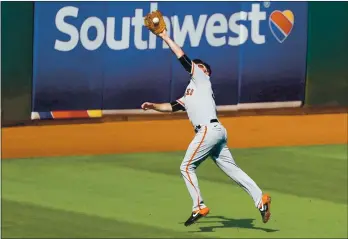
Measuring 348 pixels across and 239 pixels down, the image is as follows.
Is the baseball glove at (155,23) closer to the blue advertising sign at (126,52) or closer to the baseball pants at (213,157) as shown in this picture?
the baseball pants at (213,157)

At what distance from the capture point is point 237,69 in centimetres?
2325

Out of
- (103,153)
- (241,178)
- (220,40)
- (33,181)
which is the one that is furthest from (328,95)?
(241,178)

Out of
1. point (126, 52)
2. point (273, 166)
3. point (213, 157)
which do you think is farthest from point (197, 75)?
point (273, 166)

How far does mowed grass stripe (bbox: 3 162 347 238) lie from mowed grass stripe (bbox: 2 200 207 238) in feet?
0.73

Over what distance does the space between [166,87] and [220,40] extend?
1625mm

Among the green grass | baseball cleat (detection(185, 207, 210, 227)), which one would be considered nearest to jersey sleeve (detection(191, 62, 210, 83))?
baseball cleat (detection(185, 207, 210, 227))

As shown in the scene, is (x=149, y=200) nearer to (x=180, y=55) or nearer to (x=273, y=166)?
(x=273, y=166)

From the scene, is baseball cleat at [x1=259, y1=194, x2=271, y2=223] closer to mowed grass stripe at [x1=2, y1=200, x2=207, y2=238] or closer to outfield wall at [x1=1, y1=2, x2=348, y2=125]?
mowed grass stripe at [x1=2, y1=200, x2=207, y2=238]

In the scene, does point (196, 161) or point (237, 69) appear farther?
point (237, 69)

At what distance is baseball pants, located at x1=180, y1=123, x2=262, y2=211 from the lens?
347 centimetres

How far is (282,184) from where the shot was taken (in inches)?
831

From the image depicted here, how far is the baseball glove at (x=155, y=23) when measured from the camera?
11.5 ft

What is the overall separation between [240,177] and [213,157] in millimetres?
147

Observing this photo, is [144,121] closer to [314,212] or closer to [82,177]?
[82,177]
